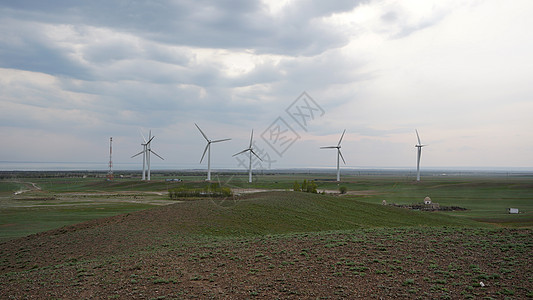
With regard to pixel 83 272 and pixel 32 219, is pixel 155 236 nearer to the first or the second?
pixel 83 272

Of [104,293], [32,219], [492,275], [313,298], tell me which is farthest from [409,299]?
[32,219]

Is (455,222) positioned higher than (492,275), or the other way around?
(492,275)

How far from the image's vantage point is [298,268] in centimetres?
1344

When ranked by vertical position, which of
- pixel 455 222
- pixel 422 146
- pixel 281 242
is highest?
pixel 422 146

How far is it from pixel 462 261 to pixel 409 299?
4.66 m

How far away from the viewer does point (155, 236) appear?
910 inches

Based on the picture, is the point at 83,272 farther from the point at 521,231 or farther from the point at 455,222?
the point at 455,222

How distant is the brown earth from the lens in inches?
445

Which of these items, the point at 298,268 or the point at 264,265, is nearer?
the point at 298,268

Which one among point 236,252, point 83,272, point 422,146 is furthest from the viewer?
point 422,146

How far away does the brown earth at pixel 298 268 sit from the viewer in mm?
11305

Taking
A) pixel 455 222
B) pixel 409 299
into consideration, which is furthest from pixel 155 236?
pixel 455 222

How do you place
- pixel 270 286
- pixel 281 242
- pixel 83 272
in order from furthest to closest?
pixel 281 242 < pixel 83 272 < pixel 270 286

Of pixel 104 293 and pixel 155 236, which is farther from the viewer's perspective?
pixel 155 236
